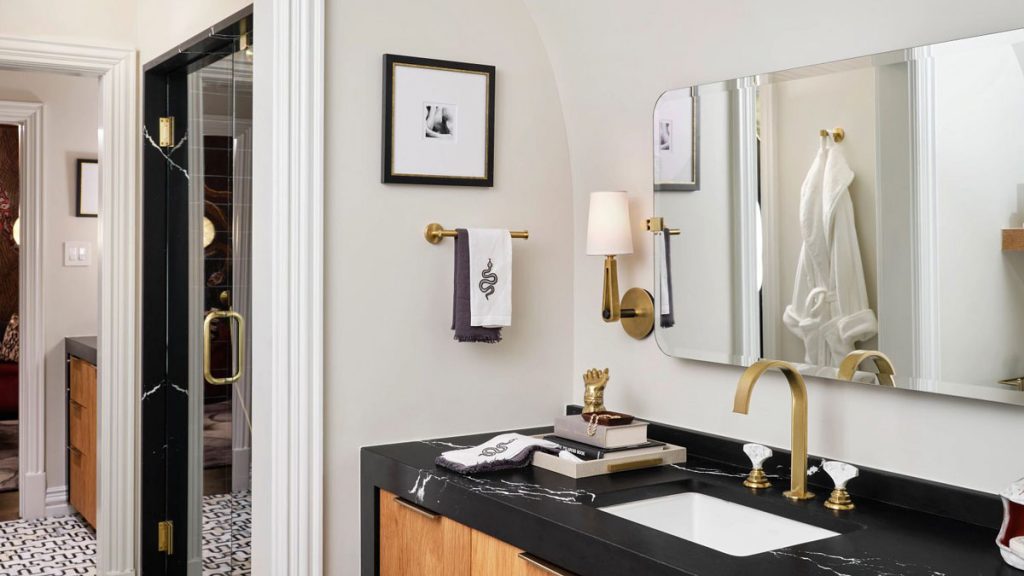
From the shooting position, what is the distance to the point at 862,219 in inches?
73.6

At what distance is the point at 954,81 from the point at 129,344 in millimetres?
2832

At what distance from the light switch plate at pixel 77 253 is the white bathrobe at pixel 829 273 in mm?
3916

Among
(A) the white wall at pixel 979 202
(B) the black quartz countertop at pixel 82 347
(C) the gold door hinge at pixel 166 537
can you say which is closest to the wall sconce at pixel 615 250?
(A) the white wall at pixel 979 202

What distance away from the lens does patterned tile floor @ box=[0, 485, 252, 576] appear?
2.84 metres

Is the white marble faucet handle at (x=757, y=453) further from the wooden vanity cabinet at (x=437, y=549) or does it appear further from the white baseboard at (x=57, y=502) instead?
the white baseboard at (x=57, y=502)

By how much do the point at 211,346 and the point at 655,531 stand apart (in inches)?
67.7

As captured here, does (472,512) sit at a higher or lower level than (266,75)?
lower

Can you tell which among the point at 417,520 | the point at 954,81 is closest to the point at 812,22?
the point at 954,81

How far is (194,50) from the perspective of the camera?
9.77 ft

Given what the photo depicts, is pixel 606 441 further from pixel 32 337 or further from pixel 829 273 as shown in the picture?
pixel 32 337

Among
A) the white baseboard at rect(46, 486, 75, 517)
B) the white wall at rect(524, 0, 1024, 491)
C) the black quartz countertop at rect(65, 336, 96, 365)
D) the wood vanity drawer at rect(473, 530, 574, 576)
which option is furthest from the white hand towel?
the white baseboard at rect(46, 486, 75, 517)

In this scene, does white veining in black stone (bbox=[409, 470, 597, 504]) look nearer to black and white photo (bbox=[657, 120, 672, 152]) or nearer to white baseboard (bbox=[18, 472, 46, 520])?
black and white photo (bbox=[657, 120, 672, 152])

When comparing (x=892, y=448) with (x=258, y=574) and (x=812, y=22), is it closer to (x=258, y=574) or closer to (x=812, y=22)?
(x=812, y=22)

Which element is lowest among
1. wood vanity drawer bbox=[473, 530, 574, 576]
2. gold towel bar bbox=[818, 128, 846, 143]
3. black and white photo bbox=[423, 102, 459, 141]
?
wood vanity drawer bbox=[473, 530, 574, 576]
